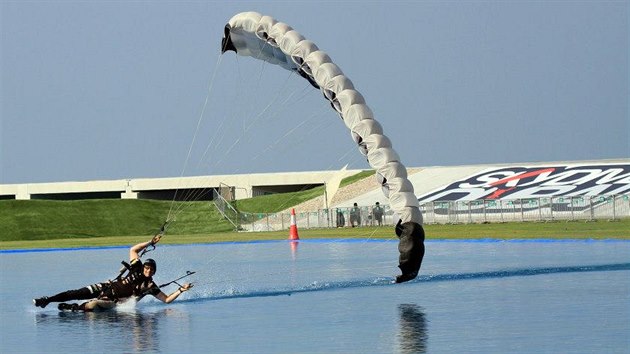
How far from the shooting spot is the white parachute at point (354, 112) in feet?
85.3

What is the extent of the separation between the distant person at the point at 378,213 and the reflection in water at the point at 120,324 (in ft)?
131

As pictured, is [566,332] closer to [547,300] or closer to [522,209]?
[547,300]

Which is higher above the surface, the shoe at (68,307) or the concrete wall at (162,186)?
the concrete wall at (162,186)

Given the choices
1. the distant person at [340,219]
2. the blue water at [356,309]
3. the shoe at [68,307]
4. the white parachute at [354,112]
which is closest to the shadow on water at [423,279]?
the blue water at [356,309]

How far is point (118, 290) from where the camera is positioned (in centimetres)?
2208

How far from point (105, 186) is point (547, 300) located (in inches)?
3505

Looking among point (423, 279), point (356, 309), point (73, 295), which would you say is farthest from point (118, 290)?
point (423, 279)

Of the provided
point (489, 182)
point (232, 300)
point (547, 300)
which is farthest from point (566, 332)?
point (489, 182)

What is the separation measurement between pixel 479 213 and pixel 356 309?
1536 inches

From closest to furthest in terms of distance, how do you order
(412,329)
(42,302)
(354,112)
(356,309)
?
1. (412,329)
2. (356,309)
3. (42,302)
4. (354,112)

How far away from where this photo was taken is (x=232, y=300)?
2348 centimetres

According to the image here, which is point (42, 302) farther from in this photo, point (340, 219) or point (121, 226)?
point (121, 226)

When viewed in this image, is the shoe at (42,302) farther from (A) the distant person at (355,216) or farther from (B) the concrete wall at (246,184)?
(B) the concrete wall at (246,184)

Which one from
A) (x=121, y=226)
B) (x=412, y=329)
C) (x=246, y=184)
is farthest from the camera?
(x=246, y=184)
